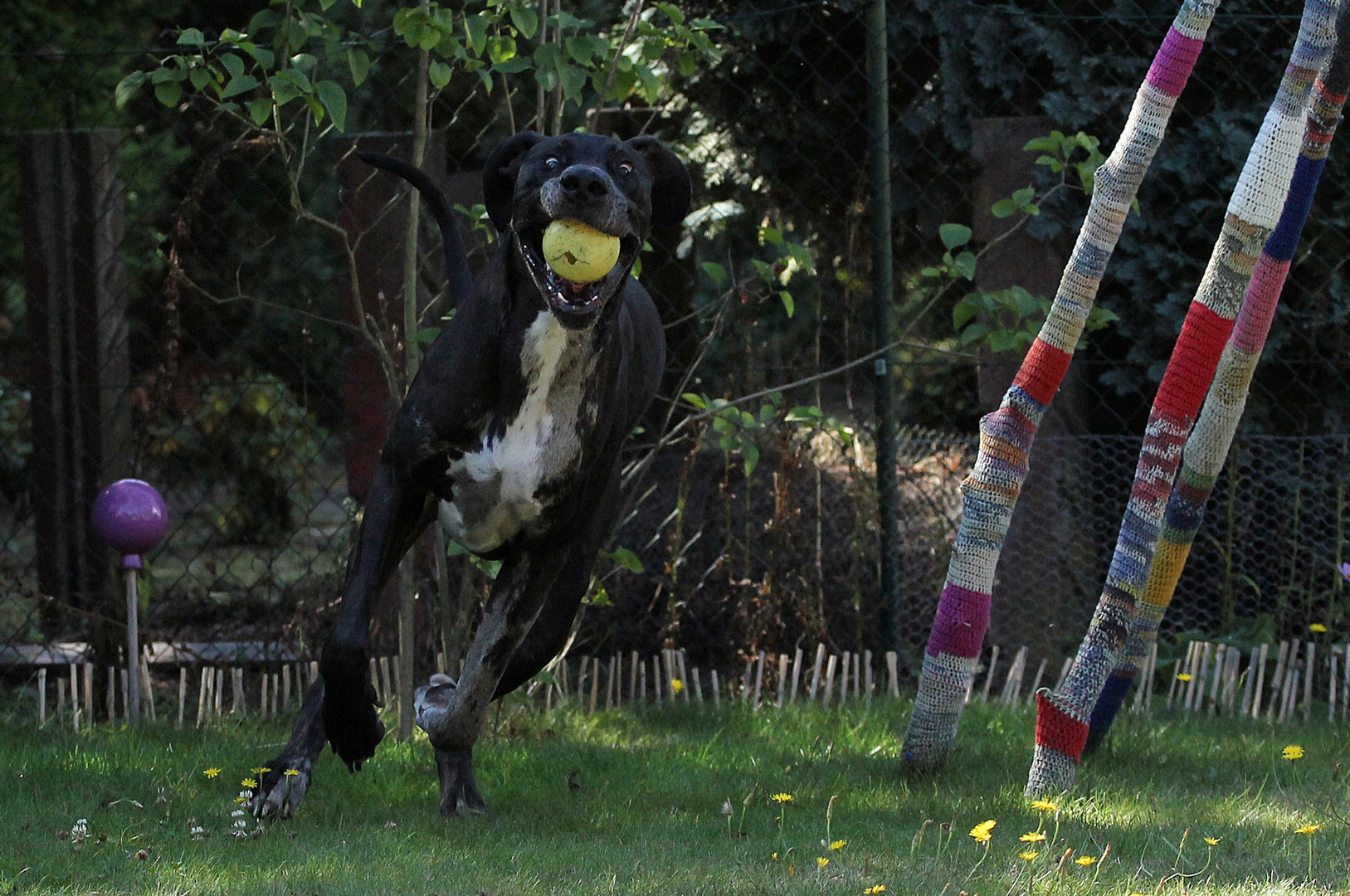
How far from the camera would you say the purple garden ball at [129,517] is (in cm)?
440

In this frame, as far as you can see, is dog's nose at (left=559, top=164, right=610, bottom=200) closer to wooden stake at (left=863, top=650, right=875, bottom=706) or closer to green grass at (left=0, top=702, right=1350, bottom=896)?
green grass at (left=0, top=702, right=1350, bottom=896)

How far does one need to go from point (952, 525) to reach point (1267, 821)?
199cm

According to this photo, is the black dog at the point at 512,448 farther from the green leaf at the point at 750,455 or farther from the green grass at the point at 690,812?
the green leaf at the point at 750,455

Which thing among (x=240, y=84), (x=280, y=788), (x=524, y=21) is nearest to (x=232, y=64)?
(x=240, y=84)

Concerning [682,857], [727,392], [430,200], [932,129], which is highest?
→ [932,129]

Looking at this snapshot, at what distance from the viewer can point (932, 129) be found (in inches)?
218

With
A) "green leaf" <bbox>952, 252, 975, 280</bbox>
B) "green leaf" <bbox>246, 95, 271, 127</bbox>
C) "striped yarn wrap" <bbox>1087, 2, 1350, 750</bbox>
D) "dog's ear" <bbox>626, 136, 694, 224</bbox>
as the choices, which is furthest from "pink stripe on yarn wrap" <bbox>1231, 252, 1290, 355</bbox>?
"green leaf" <bbox>246, 95, 271, 127</bbox>

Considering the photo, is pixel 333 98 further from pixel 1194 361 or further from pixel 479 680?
pixel 1194 361

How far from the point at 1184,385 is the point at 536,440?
1.54m

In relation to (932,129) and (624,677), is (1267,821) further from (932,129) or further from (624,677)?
(932,129)

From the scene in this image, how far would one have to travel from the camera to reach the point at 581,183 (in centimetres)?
300

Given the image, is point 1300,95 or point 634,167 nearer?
point 634,167

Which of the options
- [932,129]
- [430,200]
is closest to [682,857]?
[430,200]

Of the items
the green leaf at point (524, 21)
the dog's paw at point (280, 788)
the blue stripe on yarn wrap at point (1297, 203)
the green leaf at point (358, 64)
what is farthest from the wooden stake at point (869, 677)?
the green leaf at point (358, 64)
